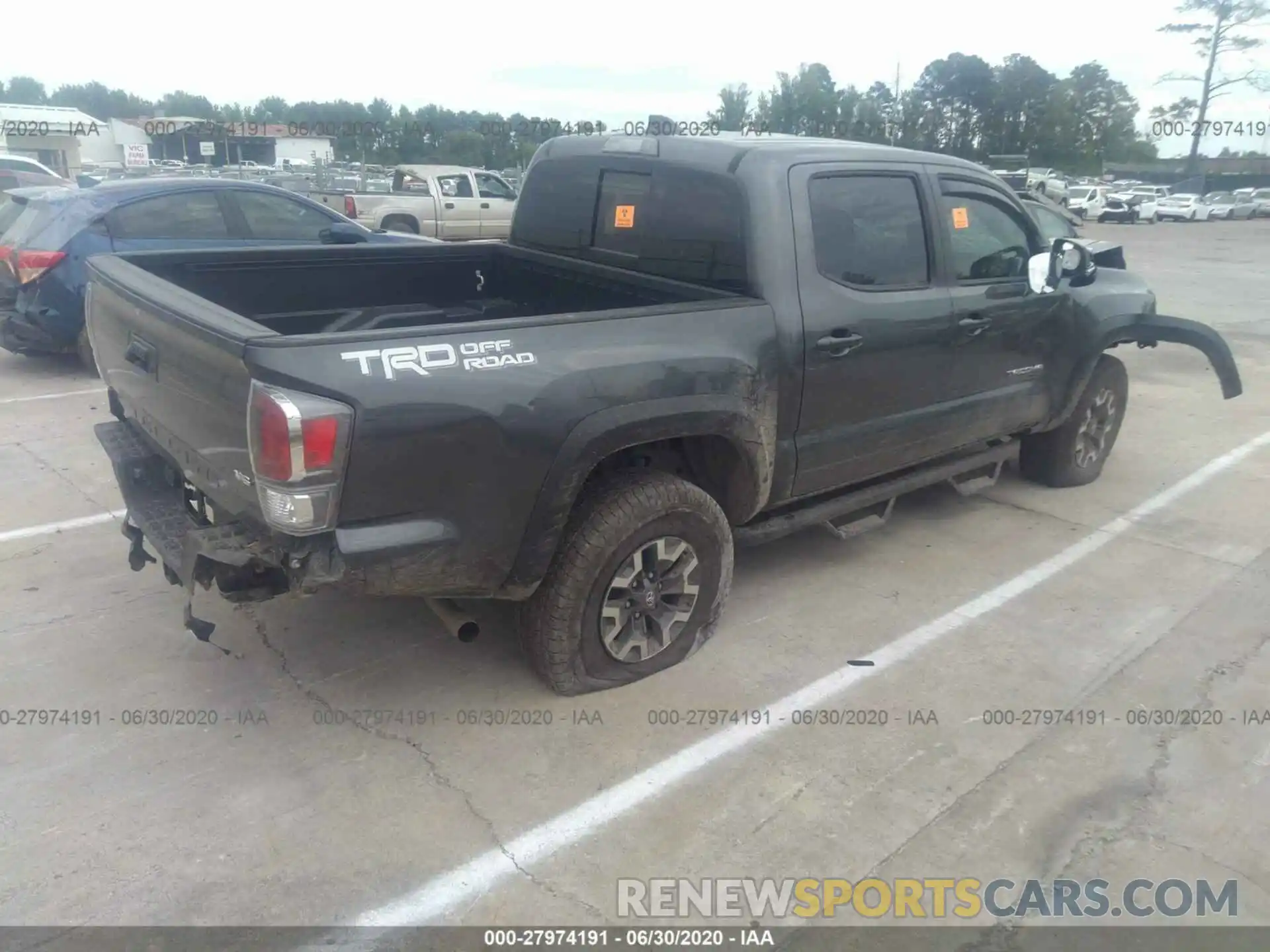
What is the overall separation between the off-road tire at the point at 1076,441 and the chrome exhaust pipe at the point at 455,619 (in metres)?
3.79

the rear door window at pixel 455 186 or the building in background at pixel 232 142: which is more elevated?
the building in background at pixel 232 142

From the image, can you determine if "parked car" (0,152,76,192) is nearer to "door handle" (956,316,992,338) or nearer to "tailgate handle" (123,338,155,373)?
"tailgate handle" (123,338,155,373)

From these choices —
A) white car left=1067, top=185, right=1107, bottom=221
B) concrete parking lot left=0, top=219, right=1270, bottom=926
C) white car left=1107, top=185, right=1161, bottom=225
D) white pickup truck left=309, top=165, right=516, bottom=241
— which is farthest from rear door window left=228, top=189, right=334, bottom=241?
white car left=1107, top=185, right=1161, bottom=225

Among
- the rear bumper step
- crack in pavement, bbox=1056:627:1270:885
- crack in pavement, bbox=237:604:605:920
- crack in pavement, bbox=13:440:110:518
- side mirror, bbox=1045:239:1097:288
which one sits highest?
side mirror, bbox=1045:239:1097:288

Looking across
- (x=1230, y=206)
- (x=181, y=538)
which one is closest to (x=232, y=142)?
(x=181, y=538)

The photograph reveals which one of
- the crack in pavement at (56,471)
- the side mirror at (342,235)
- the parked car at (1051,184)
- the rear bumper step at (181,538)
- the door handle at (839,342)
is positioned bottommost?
the crack in pavement at (56,471)

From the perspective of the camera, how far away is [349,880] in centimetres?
280

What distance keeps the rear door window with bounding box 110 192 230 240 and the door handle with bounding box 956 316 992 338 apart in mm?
6500

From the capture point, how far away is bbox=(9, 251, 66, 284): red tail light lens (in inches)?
307

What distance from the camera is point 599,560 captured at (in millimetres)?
3457

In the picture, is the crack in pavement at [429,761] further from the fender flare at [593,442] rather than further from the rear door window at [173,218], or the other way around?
the rear door window at [173,218]

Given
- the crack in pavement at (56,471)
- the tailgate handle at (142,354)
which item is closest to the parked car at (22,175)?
the crack in pavement at (56,471)

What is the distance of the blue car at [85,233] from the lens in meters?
7.87

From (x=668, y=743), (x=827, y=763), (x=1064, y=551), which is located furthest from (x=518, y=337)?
(x=1064, y=551)
